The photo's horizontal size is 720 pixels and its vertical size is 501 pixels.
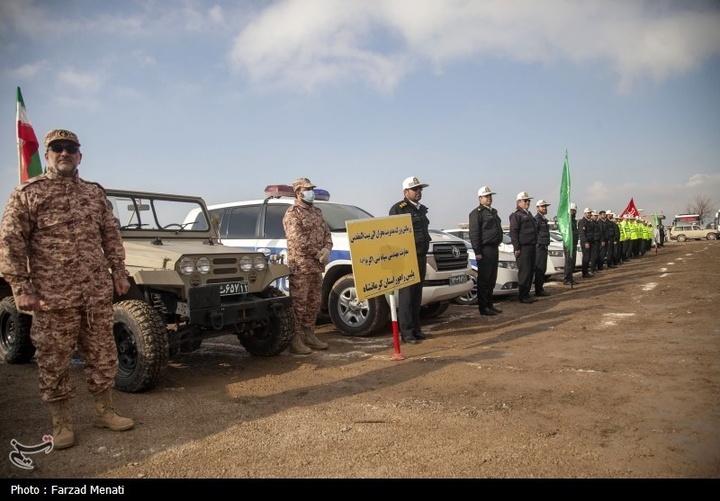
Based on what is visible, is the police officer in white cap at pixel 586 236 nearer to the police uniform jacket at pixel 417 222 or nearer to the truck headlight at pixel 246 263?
the police uniform jacket at pixel 417 222

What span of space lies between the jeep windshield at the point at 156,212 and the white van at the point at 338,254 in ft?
0.51

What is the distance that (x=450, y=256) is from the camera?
23.9 feet

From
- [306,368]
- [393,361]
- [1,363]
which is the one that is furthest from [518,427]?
[1,363]

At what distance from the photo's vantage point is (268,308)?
4.99 meters

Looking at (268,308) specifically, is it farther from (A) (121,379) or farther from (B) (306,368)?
(A) (121,379)

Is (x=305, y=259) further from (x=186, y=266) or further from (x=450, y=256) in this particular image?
(x=450, y=256)

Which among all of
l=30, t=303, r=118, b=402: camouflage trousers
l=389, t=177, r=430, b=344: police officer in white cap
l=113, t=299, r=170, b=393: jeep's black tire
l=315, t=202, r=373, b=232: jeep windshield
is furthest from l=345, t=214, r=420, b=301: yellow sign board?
l=30, t=303, r=118, b=402: camouflage trousers

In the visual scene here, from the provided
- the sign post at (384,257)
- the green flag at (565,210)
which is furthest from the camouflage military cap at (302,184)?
the green flag at (565,210)

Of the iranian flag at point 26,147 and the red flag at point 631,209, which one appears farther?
the red flag at point 631,209

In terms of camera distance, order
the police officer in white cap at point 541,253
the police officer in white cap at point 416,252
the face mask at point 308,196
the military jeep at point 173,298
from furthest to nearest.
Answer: the police officer in white cap at point 541,253
the police officer in white cap at point 416,252
the face mask at point 308,196
the military jeep at point 173,298

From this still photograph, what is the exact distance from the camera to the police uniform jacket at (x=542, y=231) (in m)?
10.5

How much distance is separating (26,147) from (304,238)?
4788mm

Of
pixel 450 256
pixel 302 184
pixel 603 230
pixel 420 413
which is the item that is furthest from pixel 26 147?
pixel 603 230

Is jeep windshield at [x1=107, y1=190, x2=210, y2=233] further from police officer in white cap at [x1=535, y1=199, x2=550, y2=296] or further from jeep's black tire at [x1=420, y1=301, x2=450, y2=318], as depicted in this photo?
police officer in white cap at [x1=535, y1=199, x2=550, y2=296]
